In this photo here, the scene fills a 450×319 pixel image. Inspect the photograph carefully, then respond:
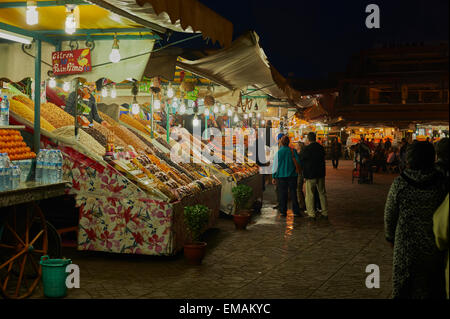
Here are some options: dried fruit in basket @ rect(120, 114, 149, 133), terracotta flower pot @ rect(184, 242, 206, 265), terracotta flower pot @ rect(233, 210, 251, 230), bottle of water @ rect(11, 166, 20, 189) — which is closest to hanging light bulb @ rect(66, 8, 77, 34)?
bottle of water @ rect(11, 166, 20, 189)

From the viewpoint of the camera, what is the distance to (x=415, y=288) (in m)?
3.70

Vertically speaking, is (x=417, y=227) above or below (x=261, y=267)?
above

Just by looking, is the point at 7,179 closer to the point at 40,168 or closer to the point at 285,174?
the point at 40,168

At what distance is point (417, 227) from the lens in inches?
147

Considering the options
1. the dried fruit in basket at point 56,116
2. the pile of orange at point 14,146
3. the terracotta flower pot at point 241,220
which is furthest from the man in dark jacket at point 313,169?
the pile of orange at point 14,146

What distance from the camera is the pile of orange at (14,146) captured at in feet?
18.7

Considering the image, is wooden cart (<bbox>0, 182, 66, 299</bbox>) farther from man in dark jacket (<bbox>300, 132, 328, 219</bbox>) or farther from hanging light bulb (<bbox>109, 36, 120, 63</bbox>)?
man in dark jacket (<bbox>300, 132, 328, 219</bbox>)

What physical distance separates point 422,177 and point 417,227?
40 cm

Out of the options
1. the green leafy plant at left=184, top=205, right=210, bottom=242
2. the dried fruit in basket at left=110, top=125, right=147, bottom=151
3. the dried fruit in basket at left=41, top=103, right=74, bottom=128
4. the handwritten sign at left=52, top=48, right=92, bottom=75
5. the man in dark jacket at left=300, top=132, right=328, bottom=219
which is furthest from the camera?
the man in dark jacket at left=300, top=132, right=328, bottom=219

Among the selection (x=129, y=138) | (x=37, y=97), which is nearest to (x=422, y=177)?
(x=37, y=97)

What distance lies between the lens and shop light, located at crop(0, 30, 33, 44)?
5915 mm

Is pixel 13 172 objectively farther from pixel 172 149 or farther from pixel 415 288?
pixel 172 149

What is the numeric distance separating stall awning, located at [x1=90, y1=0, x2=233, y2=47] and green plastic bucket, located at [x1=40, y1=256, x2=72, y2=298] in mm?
2746

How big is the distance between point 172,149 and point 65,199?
3.40m
